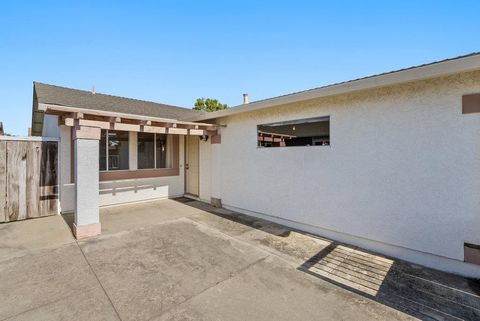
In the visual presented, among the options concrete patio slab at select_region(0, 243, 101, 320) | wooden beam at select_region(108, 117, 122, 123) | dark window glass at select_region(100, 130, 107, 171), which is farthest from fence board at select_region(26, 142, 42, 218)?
wooden beam at select_region(108, 117, 122, 123)

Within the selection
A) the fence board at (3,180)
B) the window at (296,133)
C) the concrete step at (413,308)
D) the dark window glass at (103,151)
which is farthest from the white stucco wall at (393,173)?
the fence board at (3,180)

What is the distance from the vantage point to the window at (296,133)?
5238 mm

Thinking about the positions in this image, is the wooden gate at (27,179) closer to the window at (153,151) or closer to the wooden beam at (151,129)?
the window at (153,151)

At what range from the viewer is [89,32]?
22.4 feet

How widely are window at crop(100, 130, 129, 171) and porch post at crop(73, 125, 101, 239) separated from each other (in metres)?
2.73

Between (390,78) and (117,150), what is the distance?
8.21 meters

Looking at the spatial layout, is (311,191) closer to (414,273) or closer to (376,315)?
(414,273)

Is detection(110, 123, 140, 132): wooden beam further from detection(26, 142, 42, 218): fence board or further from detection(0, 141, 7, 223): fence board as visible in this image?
detection(0, 141, 7, 223): fence board

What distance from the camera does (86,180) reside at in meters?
4.82

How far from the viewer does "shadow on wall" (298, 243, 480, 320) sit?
8.83ft

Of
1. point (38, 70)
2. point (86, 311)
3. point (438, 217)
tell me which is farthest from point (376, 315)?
point (38, 70)

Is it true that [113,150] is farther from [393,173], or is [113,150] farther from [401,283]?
[401,283]

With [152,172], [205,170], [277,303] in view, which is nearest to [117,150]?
[152,172]

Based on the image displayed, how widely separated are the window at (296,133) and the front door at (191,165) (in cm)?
354
